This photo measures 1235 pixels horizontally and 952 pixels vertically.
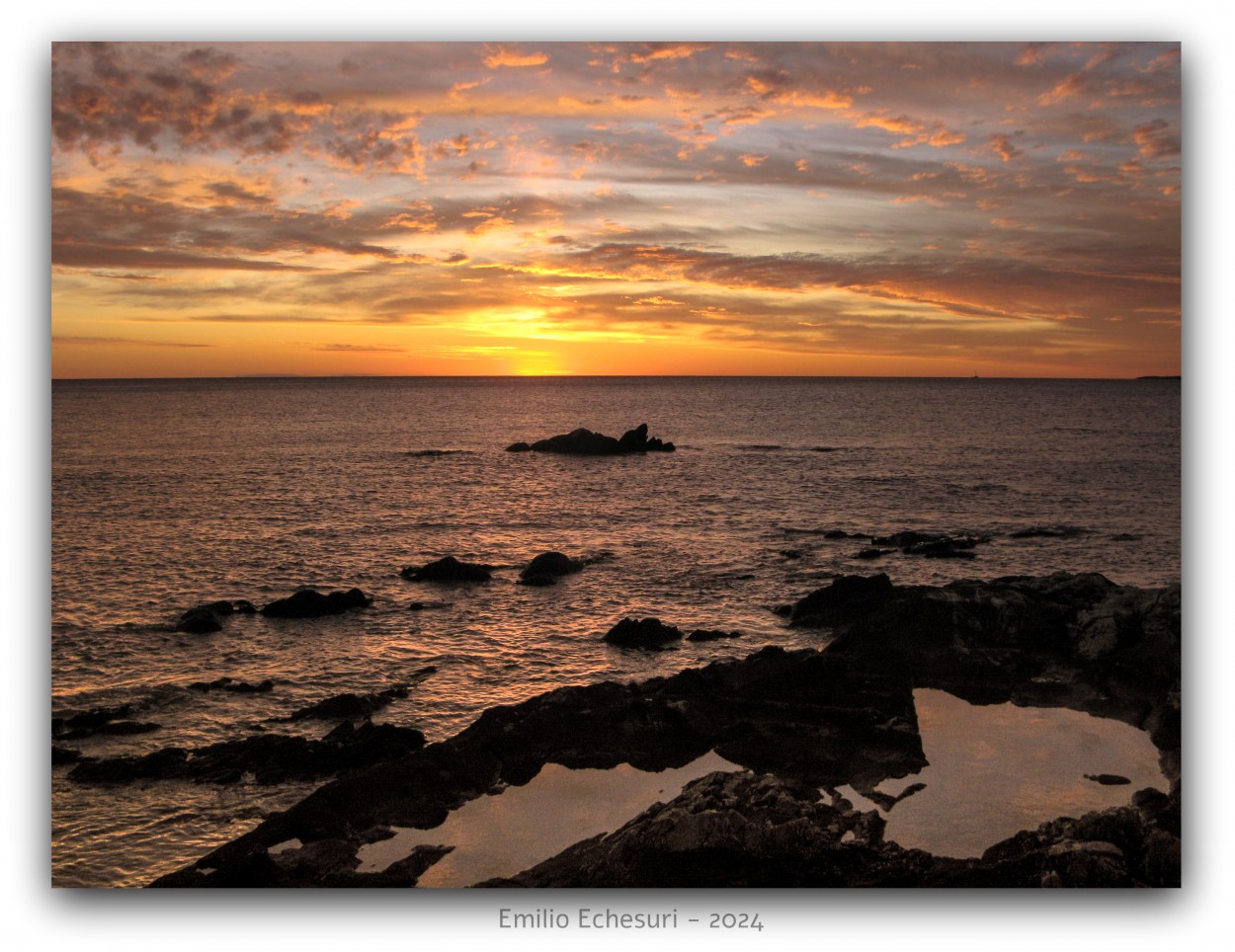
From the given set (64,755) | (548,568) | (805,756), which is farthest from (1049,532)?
(64,755)

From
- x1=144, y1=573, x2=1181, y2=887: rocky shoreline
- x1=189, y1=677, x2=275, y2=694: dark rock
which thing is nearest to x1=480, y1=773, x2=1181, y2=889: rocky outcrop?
x1=144, y1=573, x2=1181, y2=887: rocky shoreline

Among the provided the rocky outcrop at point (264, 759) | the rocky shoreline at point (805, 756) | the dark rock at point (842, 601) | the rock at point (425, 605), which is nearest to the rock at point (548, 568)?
the rock at point (425, 605)

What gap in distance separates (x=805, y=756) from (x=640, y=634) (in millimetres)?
4803

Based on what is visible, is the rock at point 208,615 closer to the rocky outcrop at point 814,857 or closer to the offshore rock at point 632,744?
the offshore rock at point 632,744

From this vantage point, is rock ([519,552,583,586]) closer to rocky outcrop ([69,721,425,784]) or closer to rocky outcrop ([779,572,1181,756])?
rocky outcrop ([779,572,1181,756])

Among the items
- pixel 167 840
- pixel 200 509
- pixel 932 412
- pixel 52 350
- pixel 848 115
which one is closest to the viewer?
pixel 167 840

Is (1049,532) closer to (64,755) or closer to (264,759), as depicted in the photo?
(264,759)

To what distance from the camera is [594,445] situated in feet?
141

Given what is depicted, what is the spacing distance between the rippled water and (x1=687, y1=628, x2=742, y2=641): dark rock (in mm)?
236

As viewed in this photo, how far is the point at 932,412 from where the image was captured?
2653 inches

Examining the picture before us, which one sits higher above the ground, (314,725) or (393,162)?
(393,162)
